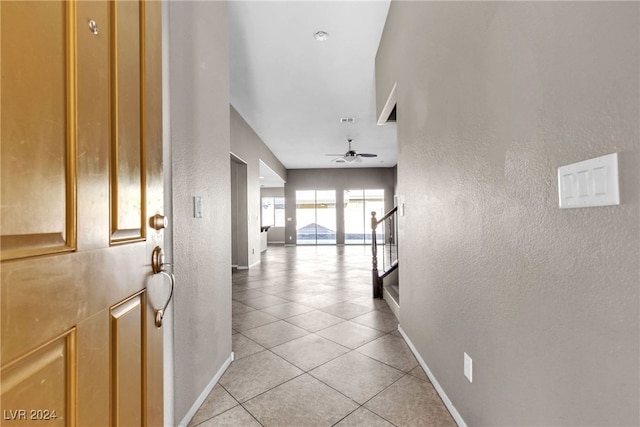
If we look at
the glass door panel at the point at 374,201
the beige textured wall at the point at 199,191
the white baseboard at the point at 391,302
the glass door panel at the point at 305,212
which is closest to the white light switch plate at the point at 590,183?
the beige textured wall at the point at 199,191

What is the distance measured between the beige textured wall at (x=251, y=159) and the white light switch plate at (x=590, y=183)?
5370mm

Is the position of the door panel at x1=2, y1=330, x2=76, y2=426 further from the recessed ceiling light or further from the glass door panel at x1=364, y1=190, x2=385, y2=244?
the glass door panel at x1=364, y1=190, x2=385, y2=244

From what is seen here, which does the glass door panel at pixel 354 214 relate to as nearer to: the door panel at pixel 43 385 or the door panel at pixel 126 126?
the door panel at pixel 126 126

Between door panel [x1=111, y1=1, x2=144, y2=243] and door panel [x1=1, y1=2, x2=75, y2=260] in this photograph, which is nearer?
door panel [x1=1, y1=2, x2=75, y2=260]

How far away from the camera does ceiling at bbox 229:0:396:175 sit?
296 centimetres

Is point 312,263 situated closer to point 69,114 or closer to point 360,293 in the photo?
point 360,293

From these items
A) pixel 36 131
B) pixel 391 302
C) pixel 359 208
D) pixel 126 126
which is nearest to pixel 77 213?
pixel 36 131

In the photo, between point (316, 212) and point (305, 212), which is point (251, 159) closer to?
point (305, 212)

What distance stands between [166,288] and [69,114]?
895mm

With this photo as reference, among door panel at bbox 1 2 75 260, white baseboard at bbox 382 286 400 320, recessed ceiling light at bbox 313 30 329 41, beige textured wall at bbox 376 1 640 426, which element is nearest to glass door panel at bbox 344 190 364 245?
white baseboard at bbox 382 286 400 320

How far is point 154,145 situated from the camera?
108cm

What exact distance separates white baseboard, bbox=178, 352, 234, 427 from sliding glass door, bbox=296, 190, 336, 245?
9994 mm

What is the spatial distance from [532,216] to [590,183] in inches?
10.0

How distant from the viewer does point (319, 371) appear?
221 centimetres
